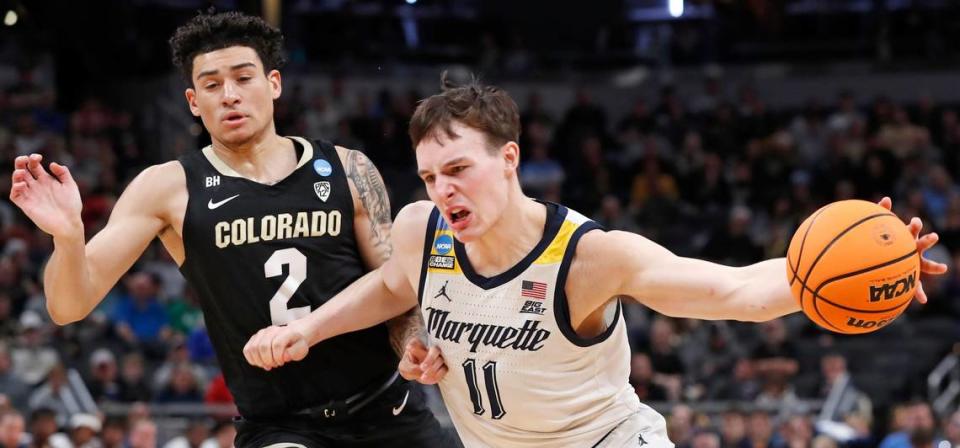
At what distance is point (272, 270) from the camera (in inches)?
210

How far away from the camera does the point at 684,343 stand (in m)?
14.8

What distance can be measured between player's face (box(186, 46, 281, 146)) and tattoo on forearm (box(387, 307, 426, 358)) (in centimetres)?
100

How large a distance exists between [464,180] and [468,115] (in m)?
0.25

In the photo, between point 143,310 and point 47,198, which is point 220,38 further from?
point 143,310

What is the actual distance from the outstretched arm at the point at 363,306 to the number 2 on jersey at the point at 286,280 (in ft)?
0.54

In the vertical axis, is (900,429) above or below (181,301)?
below

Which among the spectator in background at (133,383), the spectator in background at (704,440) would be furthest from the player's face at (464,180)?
the spectator in background at (133,383)

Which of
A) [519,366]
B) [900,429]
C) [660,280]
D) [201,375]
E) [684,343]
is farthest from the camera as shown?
[684,343]

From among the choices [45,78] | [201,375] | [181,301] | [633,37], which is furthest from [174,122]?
[633,37]

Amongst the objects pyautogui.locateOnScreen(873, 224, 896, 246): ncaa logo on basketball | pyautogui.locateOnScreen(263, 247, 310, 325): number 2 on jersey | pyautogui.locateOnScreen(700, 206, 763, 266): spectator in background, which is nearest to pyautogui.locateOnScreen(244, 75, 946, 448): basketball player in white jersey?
pyautogui.locateOnScreen(263, 247, 310, 325): number 2 on jersey

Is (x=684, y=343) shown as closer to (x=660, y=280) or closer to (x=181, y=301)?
(x=181, y=301)

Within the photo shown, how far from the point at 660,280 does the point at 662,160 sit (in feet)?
49.4

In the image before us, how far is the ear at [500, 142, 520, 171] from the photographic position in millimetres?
4711

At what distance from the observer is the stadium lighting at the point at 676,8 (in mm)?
24208
